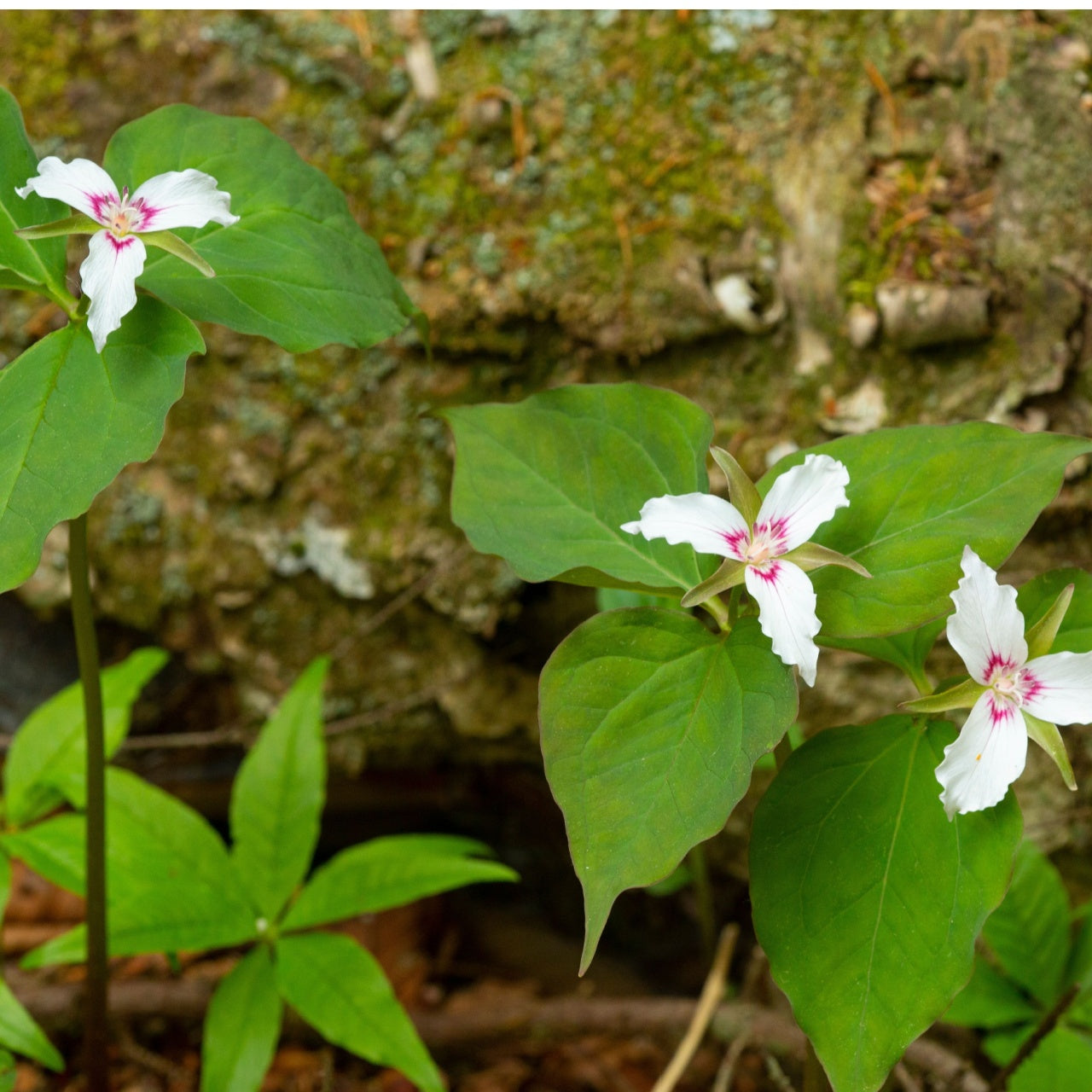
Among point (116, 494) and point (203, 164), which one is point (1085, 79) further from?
point (116, 494)

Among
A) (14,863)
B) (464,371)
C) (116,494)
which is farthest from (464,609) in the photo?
(14,863)

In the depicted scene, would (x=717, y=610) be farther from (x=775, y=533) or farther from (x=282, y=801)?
(x=282, y=801)

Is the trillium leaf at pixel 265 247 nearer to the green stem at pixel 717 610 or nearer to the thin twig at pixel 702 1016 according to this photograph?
the green stem at pixel 717 610

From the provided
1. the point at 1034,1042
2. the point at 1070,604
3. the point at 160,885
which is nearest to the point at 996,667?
the point at 1070,604

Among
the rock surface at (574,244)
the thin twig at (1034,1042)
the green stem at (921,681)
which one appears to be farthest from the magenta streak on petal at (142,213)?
the thin twig at (1034,1042)

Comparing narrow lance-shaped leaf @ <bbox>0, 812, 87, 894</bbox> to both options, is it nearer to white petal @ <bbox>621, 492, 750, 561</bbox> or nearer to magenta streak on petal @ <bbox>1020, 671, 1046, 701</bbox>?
white petal @ <bbox>621, 492, 750, 561</bbox>
